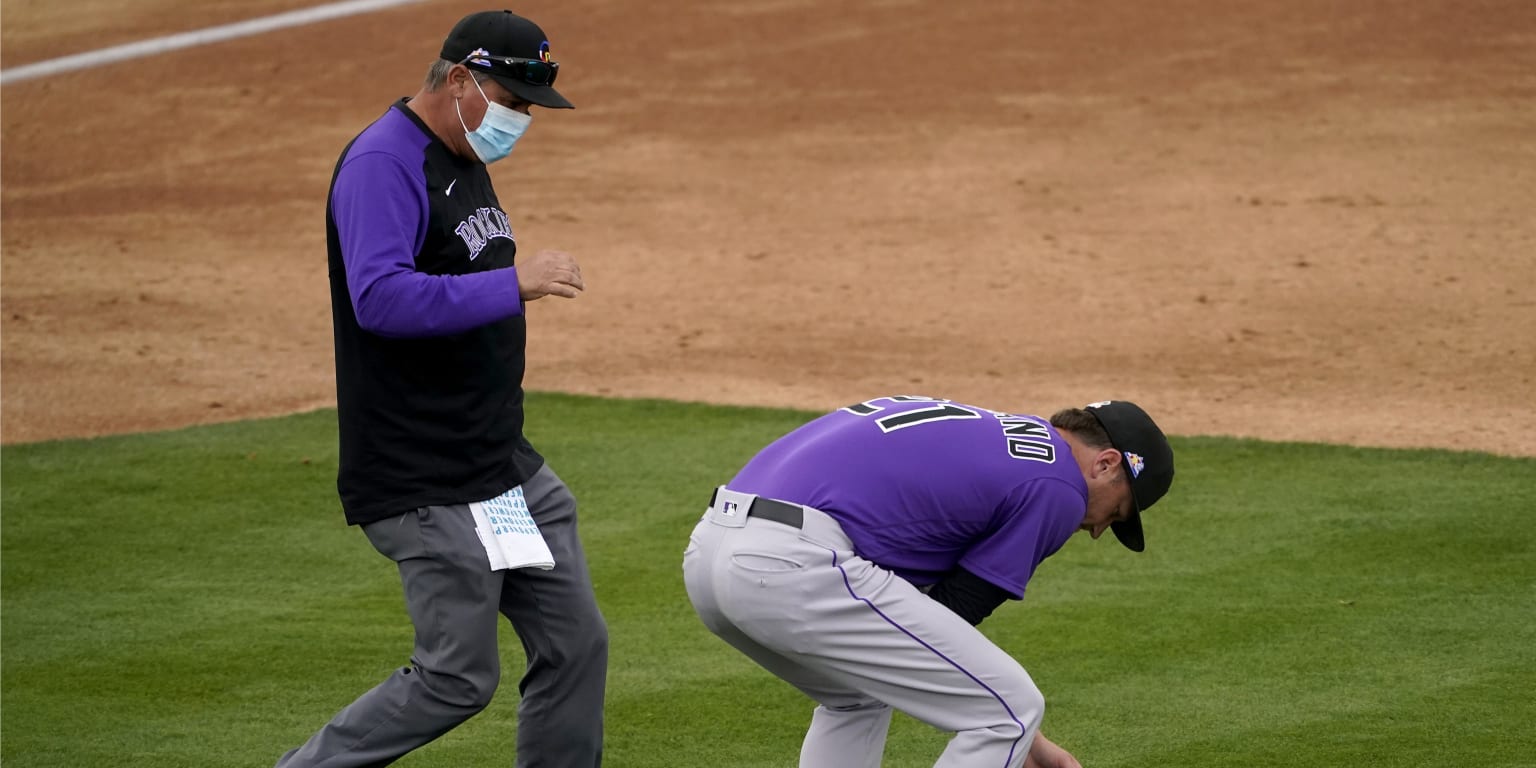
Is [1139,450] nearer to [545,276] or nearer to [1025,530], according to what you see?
[1025,530]

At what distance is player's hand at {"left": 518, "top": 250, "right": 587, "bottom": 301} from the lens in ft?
12.8

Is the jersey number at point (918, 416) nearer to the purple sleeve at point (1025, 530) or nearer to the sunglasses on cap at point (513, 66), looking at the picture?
the purple sleeve at point (1025, 530)

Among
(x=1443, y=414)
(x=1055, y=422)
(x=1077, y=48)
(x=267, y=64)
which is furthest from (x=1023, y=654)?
(x=267, y=64)

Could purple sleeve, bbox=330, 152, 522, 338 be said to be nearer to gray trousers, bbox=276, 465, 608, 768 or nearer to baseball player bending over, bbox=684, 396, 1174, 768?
gray trousers, bbox=276, 465, 608, 768

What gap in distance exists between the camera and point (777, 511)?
3.91 m

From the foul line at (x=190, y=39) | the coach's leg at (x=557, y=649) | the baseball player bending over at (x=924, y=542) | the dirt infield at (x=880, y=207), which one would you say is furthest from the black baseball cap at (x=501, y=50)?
the foul line at (x=190, y=39)

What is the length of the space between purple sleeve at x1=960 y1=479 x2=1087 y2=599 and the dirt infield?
5769 millimetres

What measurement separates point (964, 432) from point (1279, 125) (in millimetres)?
12142

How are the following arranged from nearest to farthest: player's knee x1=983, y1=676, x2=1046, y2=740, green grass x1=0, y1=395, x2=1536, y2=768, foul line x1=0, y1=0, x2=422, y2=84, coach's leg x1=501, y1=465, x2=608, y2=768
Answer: player's knee x1=983, y1=676, x2=1046, y2=740
coach's leg x1=501, y1=465, x2=608, y2=768
green grass x1=0, y1=395, x2=1536, y2=768
foul line x1=0, y1=0, x2=422, y2=84

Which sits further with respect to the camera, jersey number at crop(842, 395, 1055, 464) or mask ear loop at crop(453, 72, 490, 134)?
mask ear loop at crop(453, 72, 490, 134)

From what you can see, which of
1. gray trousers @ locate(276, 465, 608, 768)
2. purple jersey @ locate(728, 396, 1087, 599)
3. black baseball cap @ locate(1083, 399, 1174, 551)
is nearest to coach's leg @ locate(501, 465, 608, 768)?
gray trousers @ locate(276, 465, 608, 768)

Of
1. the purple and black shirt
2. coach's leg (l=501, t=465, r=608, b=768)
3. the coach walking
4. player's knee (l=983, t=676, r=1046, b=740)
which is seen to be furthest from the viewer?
coach's leg (l=501, t=465, r=608, b=768)

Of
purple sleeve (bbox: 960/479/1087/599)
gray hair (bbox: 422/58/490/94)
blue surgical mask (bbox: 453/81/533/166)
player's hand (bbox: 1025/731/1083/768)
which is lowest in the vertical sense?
player's hand (bbox: 1025/731/1083/768)

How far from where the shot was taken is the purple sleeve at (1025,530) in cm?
380
